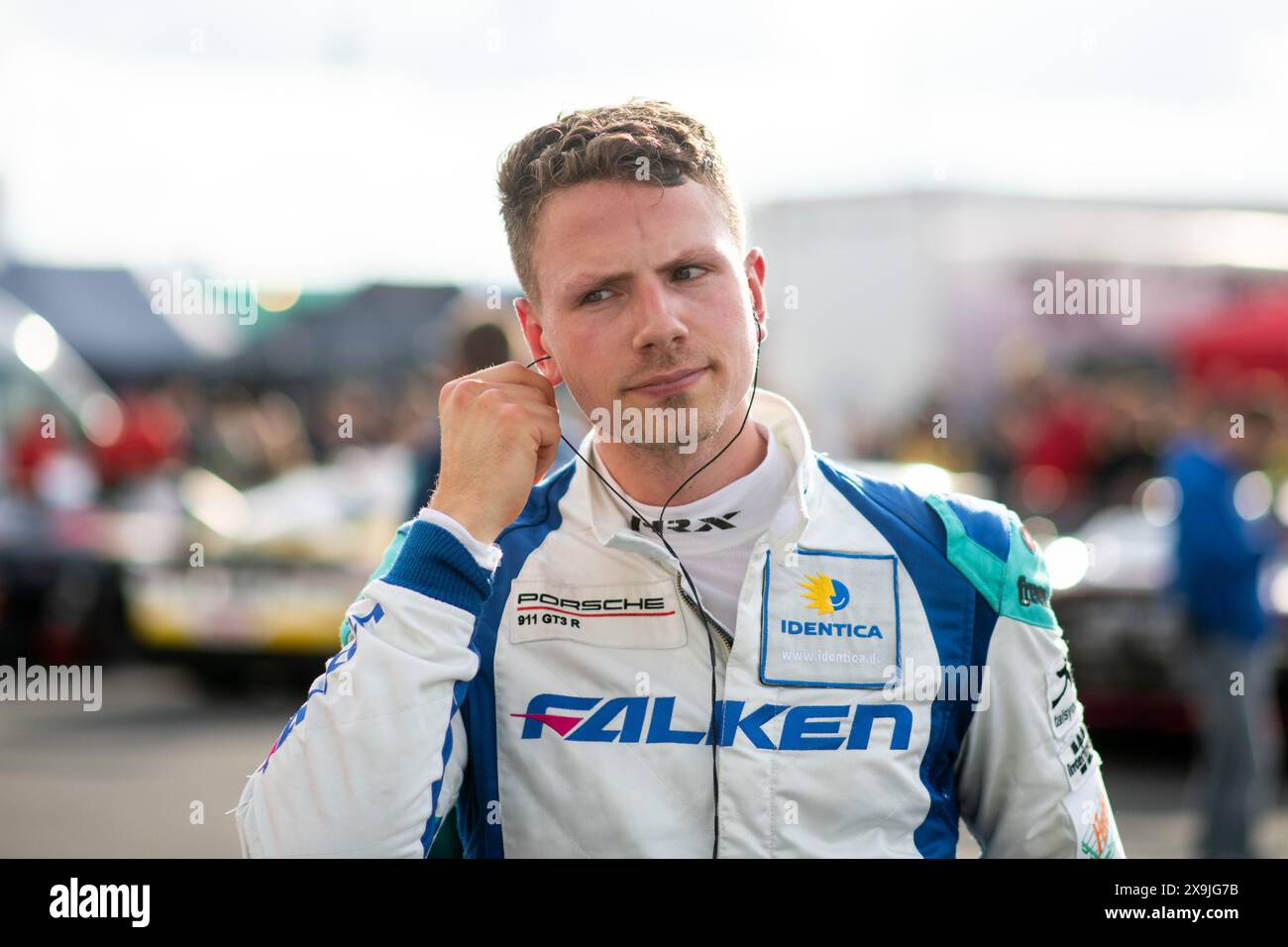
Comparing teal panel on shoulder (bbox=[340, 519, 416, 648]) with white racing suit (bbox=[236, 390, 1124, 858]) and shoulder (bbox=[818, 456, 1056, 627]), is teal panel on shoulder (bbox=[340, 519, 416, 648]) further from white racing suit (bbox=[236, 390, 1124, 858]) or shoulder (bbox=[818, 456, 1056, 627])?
shoulder (bbox=[818, 456, 1056, 627])

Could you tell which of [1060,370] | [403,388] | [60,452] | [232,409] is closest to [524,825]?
[60,452]

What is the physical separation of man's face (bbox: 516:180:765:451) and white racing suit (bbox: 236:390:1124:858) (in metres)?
0.21

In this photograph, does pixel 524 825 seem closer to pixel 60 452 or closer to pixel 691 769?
pixel 691 769

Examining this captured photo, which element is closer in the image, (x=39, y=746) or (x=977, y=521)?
(x=977, y=521)

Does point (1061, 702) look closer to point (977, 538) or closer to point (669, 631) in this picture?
point (977, 538)

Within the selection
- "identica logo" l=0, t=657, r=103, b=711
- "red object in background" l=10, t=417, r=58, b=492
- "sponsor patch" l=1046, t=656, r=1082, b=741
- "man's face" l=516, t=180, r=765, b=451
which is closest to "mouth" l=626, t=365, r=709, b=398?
"man's face" l=516, t=180, r=765, b=451

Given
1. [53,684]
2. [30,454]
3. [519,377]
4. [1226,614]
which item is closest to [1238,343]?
[1226,614]

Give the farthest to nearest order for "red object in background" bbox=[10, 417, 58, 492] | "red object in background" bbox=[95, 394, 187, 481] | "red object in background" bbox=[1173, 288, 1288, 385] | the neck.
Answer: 1. "red object in background" bbox=[1173, 288, 1288, 385]
2. "red object in background" bbox=[95, 394, 187, 481]
3. "red object in background" bbox=[10, 417, 58, 492]
4. the neck

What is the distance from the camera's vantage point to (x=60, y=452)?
11.5 meters

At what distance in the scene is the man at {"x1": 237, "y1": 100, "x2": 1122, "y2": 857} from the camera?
6.15 ft

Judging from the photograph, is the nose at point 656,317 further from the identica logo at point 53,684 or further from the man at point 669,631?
the identica logo at point 53,684

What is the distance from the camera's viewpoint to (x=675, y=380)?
1.94 meters

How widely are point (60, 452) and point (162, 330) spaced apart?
29.2 ft
